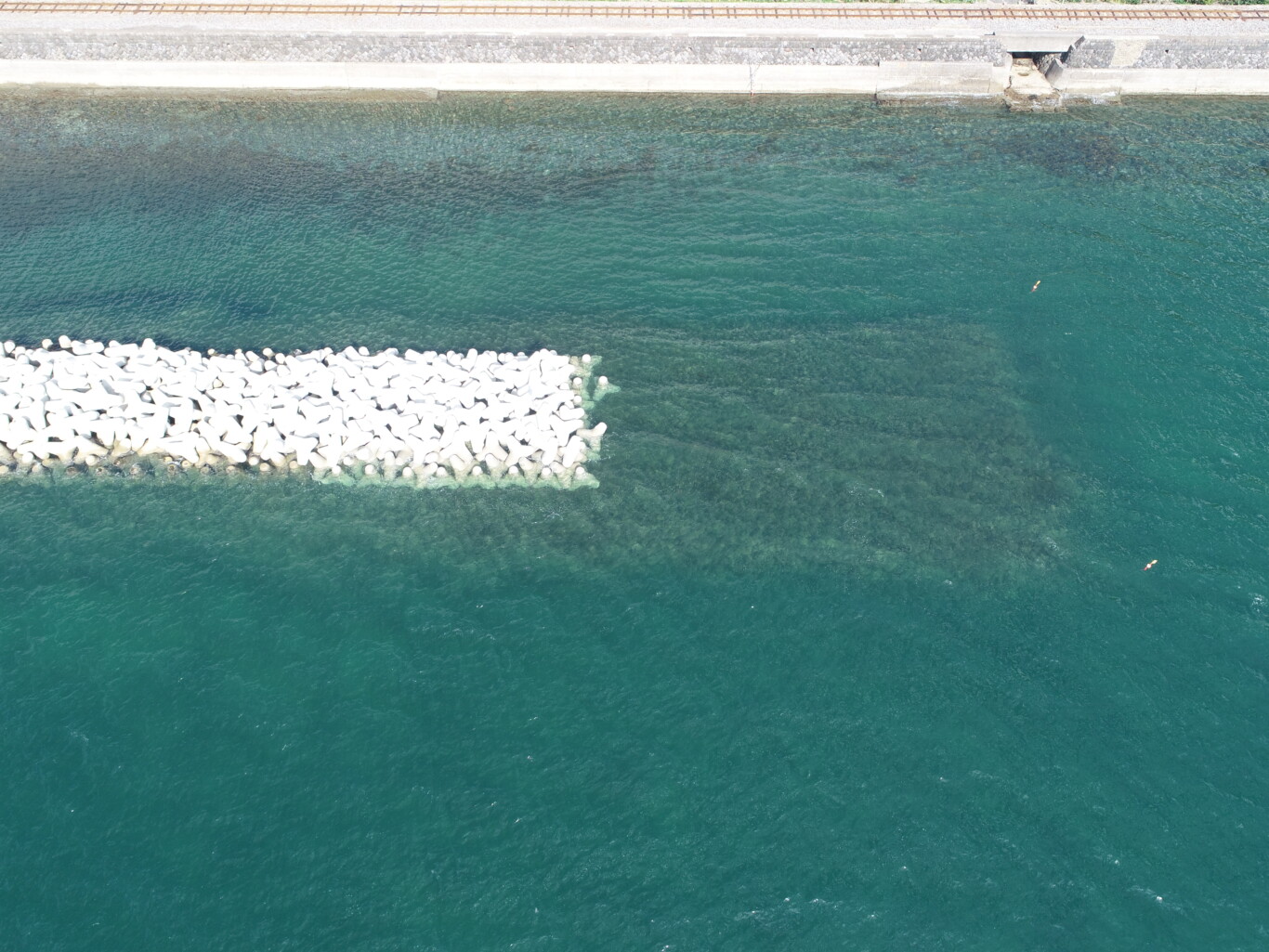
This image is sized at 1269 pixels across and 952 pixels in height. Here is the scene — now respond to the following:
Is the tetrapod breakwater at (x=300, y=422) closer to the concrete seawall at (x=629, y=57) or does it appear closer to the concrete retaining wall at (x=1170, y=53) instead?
the concrete seawall at (x=629, y=57)

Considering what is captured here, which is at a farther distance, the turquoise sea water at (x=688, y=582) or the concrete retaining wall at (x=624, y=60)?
the concrete retaining wall at (x=624, y=60)

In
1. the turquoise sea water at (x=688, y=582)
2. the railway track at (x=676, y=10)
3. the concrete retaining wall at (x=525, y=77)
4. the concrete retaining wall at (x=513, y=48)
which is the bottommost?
the turquoise sea water at (x=688, y=582)

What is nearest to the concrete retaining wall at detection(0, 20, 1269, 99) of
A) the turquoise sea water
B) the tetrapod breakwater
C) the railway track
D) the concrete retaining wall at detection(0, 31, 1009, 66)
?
the concrete retaining wall at detection(0, 31, 1009, 66)

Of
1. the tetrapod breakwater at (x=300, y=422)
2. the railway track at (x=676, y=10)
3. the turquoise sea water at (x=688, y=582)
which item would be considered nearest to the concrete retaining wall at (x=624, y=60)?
the railway track at (x=676, y=10)

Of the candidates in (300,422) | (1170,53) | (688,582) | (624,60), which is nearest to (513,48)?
(624,60)

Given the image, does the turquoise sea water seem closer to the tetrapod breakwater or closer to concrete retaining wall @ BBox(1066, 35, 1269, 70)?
the tetrapod breakwater

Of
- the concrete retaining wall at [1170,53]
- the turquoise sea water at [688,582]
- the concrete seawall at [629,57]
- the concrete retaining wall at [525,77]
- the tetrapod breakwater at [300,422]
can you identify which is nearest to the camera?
the turquoise sea water at [688,582]

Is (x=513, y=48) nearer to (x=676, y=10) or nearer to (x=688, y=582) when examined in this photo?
(x=676, y=10)
